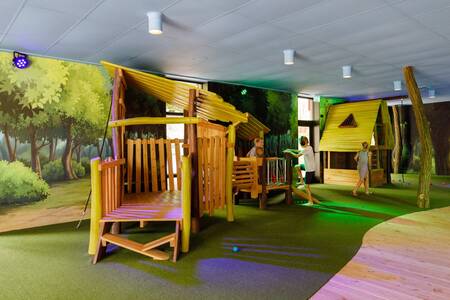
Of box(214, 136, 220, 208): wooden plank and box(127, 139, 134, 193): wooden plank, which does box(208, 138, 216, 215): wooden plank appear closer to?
box(214, 136, 220, 208): wooden plank

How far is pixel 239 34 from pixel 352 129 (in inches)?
283

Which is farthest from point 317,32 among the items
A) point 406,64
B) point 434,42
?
point 406,64

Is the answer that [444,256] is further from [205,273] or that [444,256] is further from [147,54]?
[147,54]

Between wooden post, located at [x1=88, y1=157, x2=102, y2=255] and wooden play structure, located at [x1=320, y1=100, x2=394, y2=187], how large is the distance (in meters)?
8.23

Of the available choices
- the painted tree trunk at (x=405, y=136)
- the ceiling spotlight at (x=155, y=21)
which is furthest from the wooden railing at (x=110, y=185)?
the painted tree trunk at (x=405, y=136)

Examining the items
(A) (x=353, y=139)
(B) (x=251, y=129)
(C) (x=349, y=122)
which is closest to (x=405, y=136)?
(C) (x=349, y=122)

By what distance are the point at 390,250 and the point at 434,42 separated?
331cm

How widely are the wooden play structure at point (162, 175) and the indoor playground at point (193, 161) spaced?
0.03 meters

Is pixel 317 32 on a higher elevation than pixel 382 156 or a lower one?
higher

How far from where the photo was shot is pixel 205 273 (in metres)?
3.38

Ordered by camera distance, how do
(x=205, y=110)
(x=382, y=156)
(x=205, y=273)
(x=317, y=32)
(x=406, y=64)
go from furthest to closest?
(x=382, y=156), (x=406, y=64), (x=205, y=110), (x=317, y=32), (x=205, y=273)

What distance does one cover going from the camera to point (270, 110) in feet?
29.8

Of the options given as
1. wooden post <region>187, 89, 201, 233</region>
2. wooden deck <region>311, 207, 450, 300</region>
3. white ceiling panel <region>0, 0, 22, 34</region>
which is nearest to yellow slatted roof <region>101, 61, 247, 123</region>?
wooden post <region>187, 89, 201, 233</region>

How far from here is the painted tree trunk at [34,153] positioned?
5.29 meters
